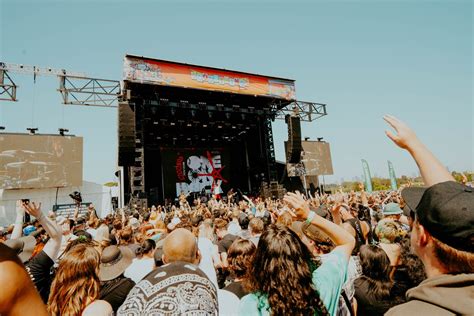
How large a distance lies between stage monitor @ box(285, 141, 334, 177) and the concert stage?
4.64m

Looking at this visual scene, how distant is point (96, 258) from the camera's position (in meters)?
1.99

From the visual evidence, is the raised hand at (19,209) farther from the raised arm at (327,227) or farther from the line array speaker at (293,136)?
the line array speaker at (293,136)

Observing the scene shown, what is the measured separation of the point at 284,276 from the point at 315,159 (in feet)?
78.1

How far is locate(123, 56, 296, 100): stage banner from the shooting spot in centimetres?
1461

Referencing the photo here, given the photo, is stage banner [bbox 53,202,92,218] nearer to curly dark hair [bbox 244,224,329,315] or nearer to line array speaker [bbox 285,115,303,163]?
line array speaker [bbox 285,115,303,163]

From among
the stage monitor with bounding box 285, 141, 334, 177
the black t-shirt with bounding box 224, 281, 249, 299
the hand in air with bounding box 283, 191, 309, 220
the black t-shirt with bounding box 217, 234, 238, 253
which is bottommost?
the black t-shirt with bounding box 217, 234, 238, 253

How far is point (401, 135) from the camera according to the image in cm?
163

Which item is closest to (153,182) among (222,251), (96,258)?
(222,251)

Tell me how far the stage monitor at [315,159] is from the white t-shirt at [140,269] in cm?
2035

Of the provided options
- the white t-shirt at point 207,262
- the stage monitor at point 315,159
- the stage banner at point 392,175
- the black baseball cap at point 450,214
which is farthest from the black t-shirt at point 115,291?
the stage banner at point 392,175

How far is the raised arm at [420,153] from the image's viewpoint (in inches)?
55.3

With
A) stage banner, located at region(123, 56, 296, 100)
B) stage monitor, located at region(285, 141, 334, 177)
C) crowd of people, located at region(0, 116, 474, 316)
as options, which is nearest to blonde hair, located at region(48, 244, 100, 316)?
crowd of people, located at region(0, 116, 474, 316)

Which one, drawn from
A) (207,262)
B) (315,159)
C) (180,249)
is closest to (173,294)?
(180,249)

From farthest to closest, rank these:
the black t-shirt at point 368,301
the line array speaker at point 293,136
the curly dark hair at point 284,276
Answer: the line array speaker at point 293,136 < the black t-shirt at point 368,301 < the curly dark hair at point 284,276
